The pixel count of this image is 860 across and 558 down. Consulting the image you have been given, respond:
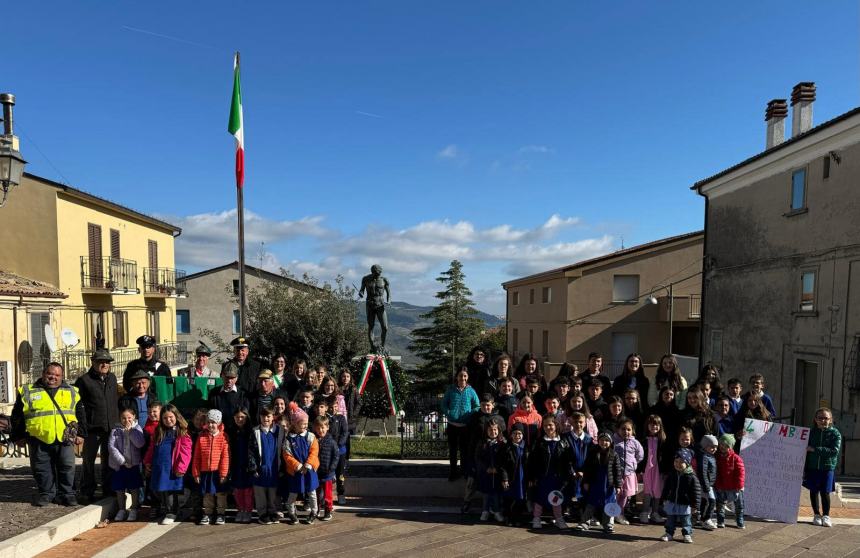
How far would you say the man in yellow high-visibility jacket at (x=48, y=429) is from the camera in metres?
5.93

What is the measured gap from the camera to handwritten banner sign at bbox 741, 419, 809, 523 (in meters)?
6.05

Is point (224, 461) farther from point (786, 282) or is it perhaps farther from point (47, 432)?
point (786, 282)

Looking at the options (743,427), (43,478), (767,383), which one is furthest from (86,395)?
(767,383)

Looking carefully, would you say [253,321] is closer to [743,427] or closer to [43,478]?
[43,478]

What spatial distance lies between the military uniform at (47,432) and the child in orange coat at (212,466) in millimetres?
1595

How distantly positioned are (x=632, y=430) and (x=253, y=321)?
1155 cm

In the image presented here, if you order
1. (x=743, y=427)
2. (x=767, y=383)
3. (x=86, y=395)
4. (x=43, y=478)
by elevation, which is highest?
(x=86, y=395)

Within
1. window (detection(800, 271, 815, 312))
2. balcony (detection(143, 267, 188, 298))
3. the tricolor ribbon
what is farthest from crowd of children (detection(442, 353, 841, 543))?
balcony (detection(143, 267, 188, 298))

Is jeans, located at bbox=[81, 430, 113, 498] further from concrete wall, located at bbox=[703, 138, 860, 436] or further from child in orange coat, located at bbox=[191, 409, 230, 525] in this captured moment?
concrete wall, located at bbox=[703, 138, 860, 436]

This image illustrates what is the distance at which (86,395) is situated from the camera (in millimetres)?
6160

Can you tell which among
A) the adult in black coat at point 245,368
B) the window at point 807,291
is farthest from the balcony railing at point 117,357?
the window at point 807,291

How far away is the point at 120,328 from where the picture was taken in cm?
2150

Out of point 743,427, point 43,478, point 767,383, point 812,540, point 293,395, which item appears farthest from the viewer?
point 767,383

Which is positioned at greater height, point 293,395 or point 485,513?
point 293,395
